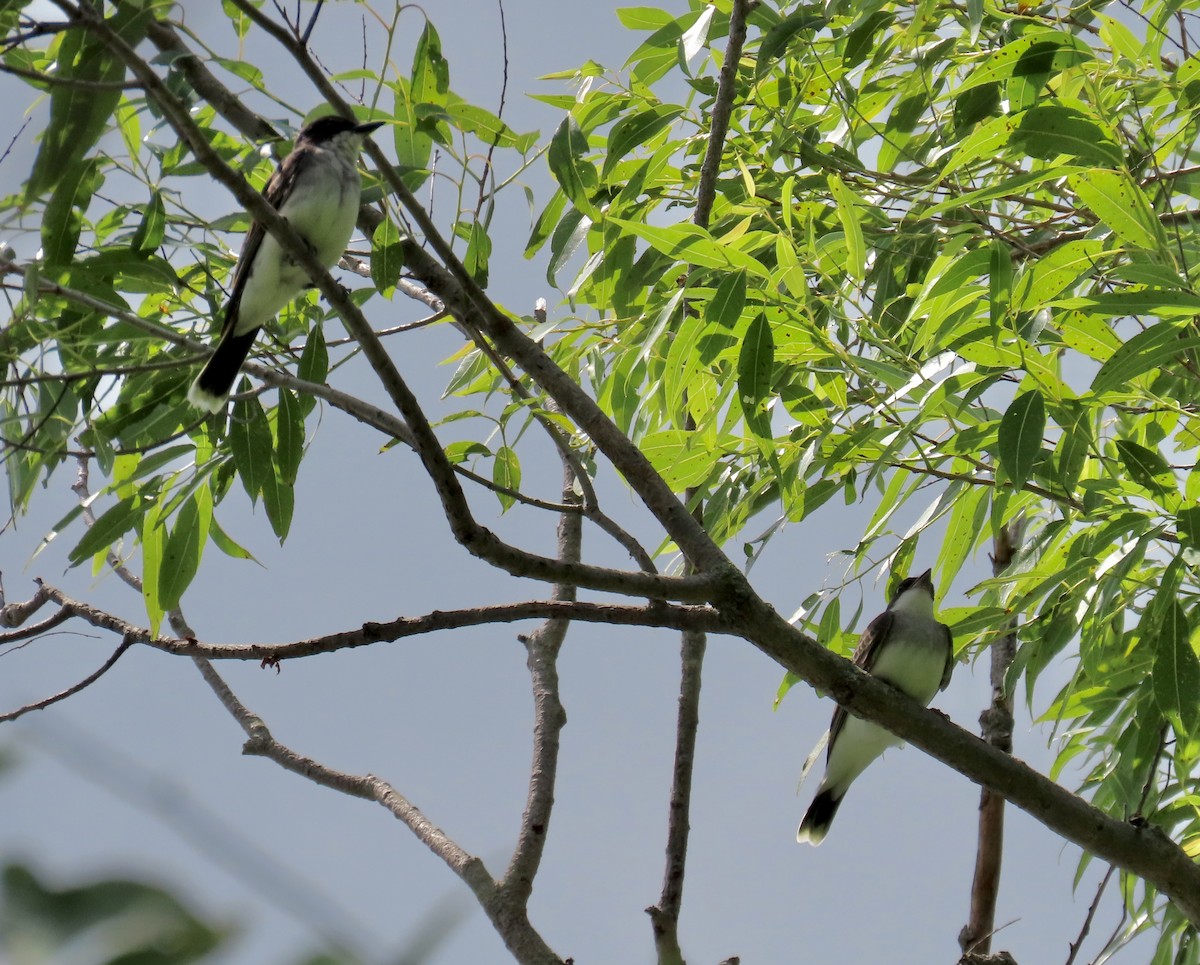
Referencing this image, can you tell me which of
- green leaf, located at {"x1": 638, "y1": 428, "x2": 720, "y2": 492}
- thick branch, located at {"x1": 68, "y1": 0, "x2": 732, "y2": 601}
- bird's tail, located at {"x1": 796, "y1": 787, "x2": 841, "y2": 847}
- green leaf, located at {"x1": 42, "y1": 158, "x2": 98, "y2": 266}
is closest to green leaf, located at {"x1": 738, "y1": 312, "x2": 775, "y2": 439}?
thick branch, located at {"x1": 68, "y1": 0, "x2": 732, "y2": 601}

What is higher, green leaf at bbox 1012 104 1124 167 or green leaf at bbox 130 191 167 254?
green leaf at bbox 130 191 167 254

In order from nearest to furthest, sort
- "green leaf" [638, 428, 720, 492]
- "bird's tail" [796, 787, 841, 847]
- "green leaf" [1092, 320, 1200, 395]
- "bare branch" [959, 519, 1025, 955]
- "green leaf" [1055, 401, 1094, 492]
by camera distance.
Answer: "green leaf" [1092, 320, 1200, 395] → "green leaf" [1055, 401, 1094, 492] → "green leaf" [638, 428, 720, 492] → "bare branch" [959, 519, 1025, 955] → "bird's tail" [796, 787, 841, 847]

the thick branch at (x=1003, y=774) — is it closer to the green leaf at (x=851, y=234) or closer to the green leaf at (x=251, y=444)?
the green leaf at (x=851, y=234)

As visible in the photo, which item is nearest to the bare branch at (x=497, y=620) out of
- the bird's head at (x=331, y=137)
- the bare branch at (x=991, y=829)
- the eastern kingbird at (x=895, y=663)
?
the bare branch at (x=991, y=829)

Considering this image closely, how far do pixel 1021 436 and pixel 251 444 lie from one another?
1.89 m

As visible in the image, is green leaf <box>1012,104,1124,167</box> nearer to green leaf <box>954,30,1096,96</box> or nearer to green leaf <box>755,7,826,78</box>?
green leaf <box>954,30,1096,96</box>

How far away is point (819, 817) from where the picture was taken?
610cm

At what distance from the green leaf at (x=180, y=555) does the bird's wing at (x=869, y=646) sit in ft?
9.81

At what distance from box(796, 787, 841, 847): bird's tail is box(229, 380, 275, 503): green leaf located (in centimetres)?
368

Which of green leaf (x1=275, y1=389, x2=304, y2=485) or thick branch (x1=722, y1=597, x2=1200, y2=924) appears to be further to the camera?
green leaf (x1=275, y1=389, x2=304, y2=485)

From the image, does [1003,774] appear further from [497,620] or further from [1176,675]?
[497,620]

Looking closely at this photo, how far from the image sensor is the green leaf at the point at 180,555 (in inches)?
127

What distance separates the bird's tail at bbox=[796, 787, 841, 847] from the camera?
6.02 metres

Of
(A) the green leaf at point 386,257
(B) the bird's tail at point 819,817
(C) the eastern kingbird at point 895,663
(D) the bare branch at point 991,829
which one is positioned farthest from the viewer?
(B) the bird's tail at point 819,817
